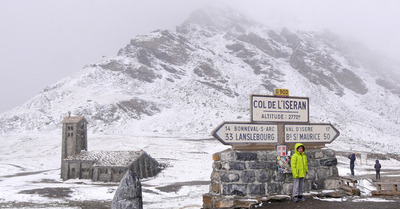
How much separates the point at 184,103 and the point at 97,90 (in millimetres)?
29903

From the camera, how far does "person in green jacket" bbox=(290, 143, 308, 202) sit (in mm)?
8883

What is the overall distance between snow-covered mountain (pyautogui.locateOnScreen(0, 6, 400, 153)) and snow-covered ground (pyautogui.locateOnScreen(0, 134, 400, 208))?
57.2 feet

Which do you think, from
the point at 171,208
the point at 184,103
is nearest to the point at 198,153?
the point at 171,208

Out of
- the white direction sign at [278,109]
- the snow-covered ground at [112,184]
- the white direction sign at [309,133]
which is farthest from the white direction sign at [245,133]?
the snow-covered ground at [112,184]

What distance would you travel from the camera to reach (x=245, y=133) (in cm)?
959

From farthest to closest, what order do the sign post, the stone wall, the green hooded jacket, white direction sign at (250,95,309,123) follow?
white direction sign at (250,95,309,123), the sign post, the stone wall, the green hooded jacket

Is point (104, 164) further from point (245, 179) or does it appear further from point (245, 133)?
point (245, 179)

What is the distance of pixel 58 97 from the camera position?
105 m

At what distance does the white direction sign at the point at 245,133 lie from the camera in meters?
9.34

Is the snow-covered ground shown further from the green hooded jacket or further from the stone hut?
the green hooded jacket

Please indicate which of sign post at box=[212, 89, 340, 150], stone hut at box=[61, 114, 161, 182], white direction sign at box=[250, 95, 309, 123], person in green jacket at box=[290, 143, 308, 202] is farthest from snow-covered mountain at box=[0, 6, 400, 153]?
person in green jacket at box=[290, 143, 308, 202]

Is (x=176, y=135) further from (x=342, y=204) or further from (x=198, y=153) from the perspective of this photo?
(x=342, y=204)

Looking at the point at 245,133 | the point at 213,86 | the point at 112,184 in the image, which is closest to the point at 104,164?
the point at 112,184

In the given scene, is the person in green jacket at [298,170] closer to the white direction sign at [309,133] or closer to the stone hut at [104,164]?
the white direction sign at [309,133]
